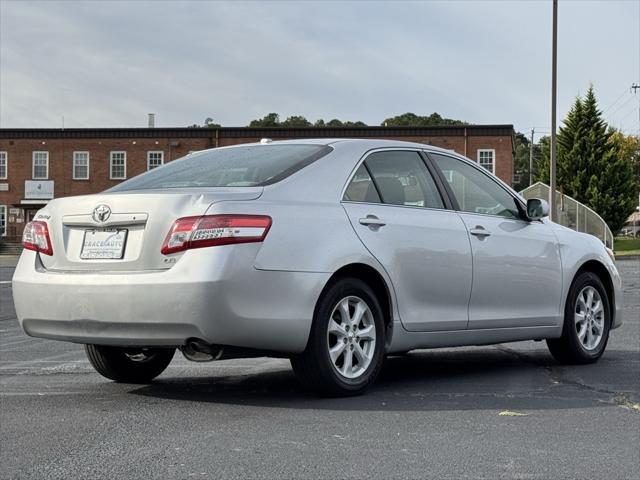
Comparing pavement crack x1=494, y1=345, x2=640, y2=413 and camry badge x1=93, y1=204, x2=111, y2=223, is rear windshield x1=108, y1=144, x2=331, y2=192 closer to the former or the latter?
camry badge x1=93, y1=204, x2=111, y2=223

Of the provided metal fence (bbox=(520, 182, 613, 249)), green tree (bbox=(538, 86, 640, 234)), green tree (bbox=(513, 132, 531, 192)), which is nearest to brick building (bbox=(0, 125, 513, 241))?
green tree (bbox=(538, 86, 640, 234))

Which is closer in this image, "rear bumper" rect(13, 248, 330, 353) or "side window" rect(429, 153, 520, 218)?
"rear bumper" rect(13, 248, 330, 353)

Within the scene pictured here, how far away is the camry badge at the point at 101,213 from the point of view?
5.91 metres

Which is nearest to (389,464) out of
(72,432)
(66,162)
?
(72,432)

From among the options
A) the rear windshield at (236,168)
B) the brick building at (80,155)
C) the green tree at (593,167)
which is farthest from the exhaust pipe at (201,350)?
the brick building at (80,155)

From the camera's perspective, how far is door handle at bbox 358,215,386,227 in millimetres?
6355

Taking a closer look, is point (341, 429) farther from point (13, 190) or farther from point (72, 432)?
point (13, 190)

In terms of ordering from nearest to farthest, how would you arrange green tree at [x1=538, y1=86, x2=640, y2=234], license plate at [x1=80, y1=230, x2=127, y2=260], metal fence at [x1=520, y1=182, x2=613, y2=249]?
1. license plate at [x1=80, y1=230, x2=127, y2=260]
2. metal fence at [x1=520, y1=182, x2=613, y2=249]
3. green tree at [x1=538, y1=86, x2=640, y2=234]

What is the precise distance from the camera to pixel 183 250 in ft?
18.5

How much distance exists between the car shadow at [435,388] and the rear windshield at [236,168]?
4.41 feet

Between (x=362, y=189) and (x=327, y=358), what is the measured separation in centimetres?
125

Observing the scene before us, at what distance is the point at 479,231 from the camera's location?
723 centimetres

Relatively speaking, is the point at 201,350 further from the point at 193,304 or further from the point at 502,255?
the point at 502,255

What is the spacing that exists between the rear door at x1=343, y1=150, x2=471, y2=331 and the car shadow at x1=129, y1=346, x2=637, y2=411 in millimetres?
487
